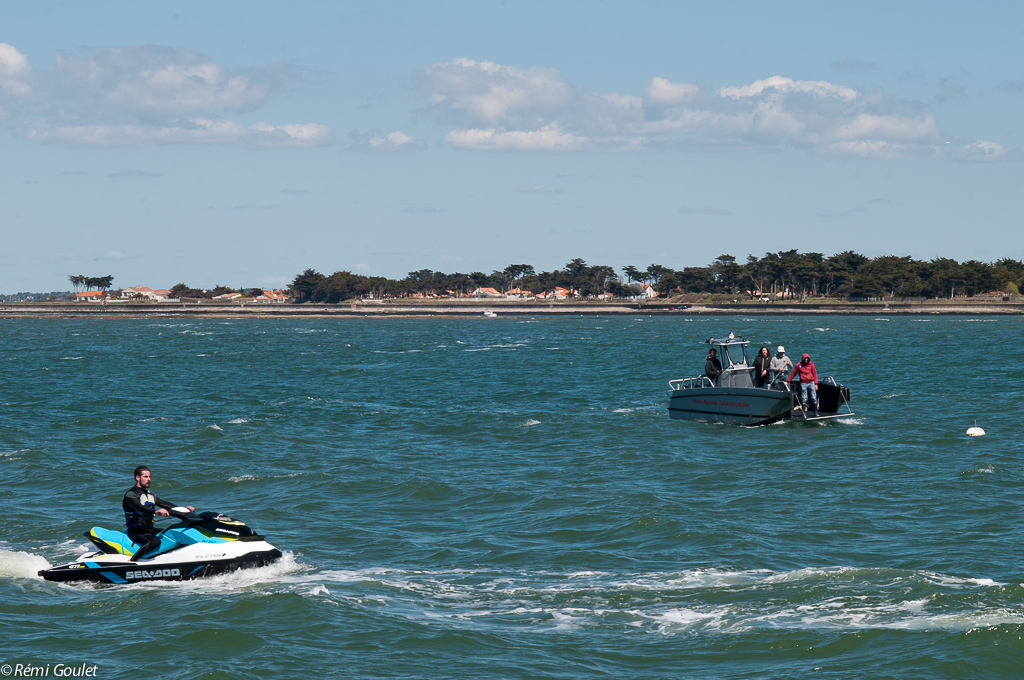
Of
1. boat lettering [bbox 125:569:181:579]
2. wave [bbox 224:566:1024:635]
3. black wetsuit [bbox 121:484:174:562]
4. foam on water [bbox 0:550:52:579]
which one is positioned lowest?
wave [bbox 224:566:1024:635]

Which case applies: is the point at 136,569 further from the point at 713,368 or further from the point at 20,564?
the point at 713,368

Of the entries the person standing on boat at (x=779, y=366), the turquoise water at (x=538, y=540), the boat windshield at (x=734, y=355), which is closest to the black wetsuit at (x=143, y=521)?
the turquoise water at (x=538, y=540)

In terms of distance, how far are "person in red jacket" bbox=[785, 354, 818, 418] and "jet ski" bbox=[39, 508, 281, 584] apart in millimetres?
20053

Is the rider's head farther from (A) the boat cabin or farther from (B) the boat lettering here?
(A) the boat cabin

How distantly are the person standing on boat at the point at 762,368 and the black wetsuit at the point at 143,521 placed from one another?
67.4 feet

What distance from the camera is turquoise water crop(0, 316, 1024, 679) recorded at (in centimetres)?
1180

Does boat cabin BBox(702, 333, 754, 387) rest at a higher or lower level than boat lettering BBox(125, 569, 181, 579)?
higher

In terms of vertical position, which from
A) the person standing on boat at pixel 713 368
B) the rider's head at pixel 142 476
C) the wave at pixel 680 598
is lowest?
the wave at pixel 680 598

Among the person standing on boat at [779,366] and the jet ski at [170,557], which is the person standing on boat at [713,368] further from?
the jet ski at [170,557]

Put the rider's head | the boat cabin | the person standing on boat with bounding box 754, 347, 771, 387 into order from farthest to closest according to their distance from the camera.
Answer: the boat cabin, the person standing on boat with bounding box 754, 347, 771, 387, the rider's head

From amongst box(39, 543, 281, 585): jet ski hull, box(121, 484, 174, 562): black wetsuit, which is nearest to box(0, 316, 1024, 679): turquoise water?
box(39, 543, 281, 585): jet ski hull

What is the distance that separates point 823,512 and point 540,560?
6.19 meters

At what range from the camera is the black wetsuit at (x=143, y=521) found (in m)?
14.0

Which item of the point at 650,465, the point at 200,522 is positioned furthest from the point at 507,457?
the point at 200,522
